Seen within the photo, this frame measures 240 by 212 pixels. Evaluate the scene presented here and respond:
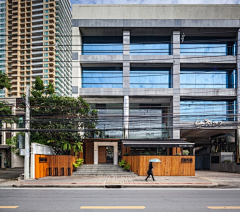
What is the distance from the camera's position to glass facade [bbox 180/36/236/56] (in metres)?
31.3

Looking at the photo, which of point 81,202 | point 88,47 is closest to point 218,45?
point 88,47

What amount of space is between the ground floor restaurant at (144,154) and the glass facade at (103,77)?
722 cm

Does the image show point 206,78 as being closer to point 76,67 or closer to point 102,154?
point 102,154

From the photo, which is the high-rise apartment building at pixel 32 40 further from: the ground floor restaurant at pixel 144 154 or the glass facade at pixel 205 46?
the glass facade at pixel 205 46

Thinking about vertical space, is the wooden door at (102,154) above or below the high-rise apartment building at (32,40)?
below

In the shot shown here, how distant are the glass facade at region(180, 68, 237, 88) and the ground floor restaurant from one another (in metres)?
9.13

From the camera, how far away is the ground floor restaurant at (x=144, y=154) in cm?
2067

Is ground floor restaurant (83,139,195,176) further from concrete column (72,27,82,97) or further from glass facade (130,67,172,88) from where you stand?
glass facade (130,67,172,88)

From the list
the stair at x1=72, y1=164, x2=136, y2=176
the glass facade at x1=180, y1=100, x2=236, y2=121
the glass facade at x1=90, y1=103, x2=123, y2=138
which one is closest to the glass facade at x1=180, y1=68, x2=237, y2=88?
the glass facade at x1=180, y1=100, x2=236, y2=121

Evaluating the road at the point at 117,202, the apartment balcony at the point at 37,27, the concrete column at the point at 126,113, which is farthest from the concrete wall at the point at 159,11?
the apartment balcony at the point at 37,27

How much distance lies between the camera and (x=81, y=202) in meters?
10.0

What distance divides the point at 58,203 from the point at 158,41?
26227mm

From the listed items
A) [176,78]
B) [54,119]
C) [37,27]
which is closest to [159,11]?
[176,78]

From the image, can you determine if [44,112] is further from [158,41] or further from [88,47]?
[158,41]
